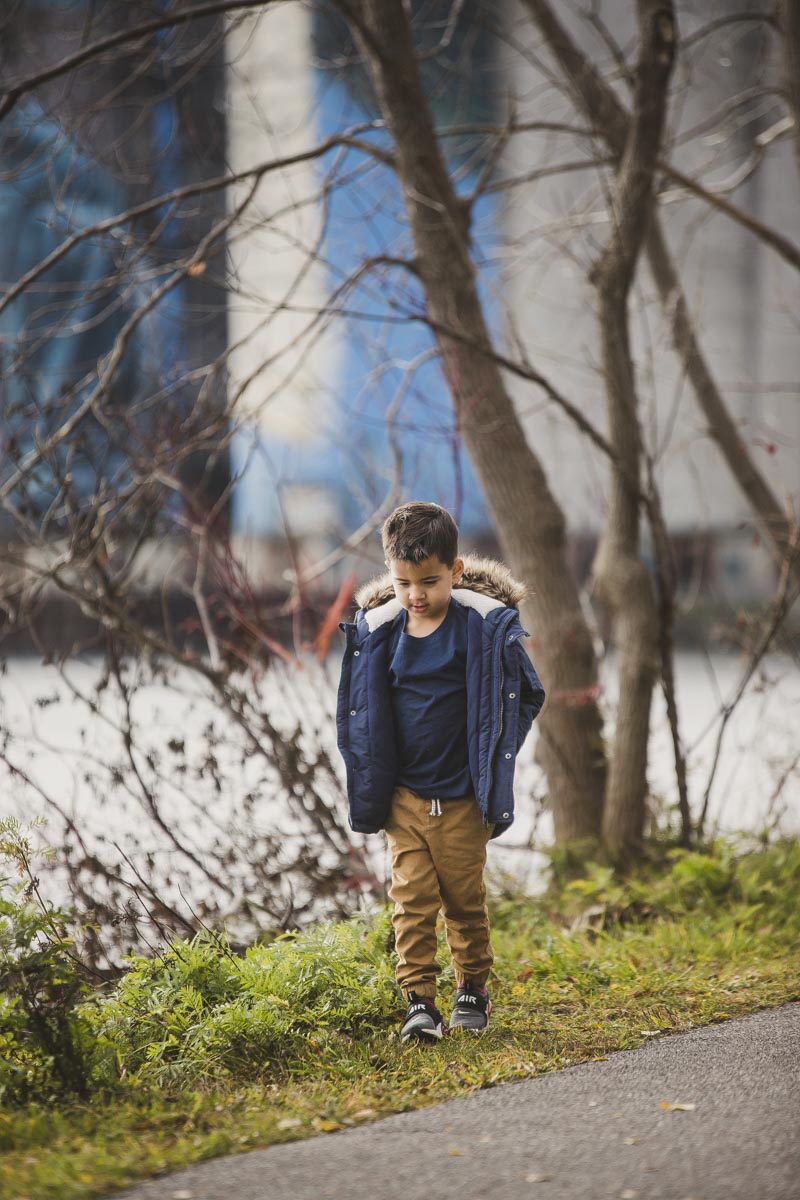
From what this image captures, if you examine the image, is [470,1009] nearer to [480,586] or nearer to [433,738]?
[433,738]

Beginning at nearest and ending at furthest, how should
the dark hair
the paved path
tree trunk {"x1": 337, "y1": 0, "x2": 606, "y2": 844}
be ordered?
the paved path, the dark hair, tree trunk {"x1": 337, "y1": 0, "x2": 606, "y2": 844}

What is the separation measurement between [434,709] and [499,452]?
2818 mm

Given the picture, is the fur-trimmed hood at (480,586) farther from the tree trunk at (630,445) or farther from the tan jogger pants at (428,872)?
the tree trunk at (630,445)

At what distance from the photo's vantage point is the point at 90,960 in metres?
4.45

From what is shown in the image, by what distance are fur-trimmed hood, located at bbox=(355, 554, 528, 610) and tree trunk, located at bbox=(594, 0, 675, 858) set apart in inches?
97.9

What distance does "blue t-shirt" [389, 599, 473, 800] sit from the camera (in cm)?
377

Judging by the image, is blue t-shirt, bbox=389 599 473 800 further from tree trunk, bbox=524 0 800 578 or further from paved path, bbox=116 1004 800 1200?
tree trunk, bbox=524 0 800 578

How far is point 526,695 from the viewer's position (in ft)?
12.5

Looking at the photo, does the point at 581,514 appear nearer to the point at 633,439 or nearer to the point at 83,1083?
the point at 633,439

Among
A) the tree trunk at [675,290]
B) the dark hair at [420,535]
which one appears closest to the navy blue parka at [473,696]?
the dark hair at [420,535]

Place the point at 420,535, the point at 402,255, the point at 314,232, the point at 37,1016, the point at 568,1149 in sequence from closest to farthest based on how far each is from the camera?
1. the point at 568,1149
2. the point at 37,1016
3. the point at 420,535
4. the point at 314,232
5. the point at 402,255

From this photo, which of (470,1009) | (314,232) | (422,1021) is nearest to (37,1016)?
(422,1021)

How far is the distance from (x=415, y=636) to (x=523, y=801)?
3.24m


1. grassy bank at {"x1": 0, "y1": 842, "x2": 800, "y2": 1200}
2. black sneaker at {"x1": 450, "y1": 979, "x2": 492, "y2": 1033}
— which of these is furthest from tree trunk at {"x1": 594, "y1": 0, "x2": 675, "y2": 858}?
black sneaker at {"x1": 450, "y1": 979, "x2": 492, "y2": 1033}
